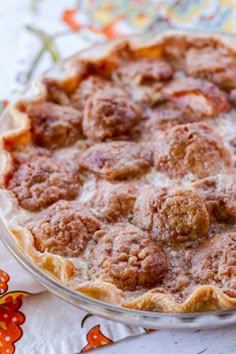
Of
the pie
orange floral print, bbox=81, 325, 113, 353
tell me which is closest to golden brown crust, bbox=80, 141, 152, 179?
the pie

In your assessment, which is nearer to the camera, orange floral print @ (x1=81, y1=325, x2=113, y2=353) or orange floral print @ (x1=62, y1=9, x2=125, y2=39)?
orange floral print @ (x1=81, y1=325, x2=113, y2=353)

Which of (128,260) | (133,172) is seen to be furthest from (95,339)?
(133,172)

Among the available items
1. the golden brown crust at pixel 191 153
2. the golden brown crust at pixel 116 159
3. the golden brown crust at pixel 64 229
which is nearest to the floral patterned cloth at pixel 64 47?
the golden brown crust at pixel 64 229

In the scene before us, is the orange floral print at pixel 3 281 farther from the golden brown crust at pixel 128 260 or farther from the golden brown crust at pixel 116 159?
the golden brown crust at pixel 116 159

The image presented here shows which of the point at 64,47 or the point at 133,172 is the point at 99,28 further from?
the point at 133,172

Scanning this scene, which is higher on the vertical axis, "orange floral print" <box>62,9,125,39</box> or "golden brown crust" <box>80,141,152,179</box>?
"orange floral print" <box>62,9,125,39</box>

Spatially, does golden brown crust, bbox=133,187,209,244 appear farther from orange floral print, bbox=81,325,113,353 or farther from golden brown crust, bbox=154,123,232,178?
orange floral print, bbox=81,325,113,353

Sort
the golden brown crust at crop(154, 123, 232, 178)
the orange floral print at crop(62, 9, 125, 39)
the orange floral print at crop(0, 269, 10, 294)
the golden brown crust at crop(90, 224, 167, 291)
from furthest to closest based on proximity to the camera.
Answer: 1. the orange floral print at crop(62, 9, 125, 39)
2. the golden brown crust at crop(154, 123, 232, 178)
3. the orange floral print at crop(0, 269, 10, 294)
4. the golden brown crust at crop(90, 224, 167, 291)

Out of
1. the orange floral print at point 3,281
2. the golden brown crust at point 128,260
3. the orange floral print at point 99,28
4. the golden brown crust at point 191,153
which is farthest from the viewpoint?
the orange floral print at point 99,28
